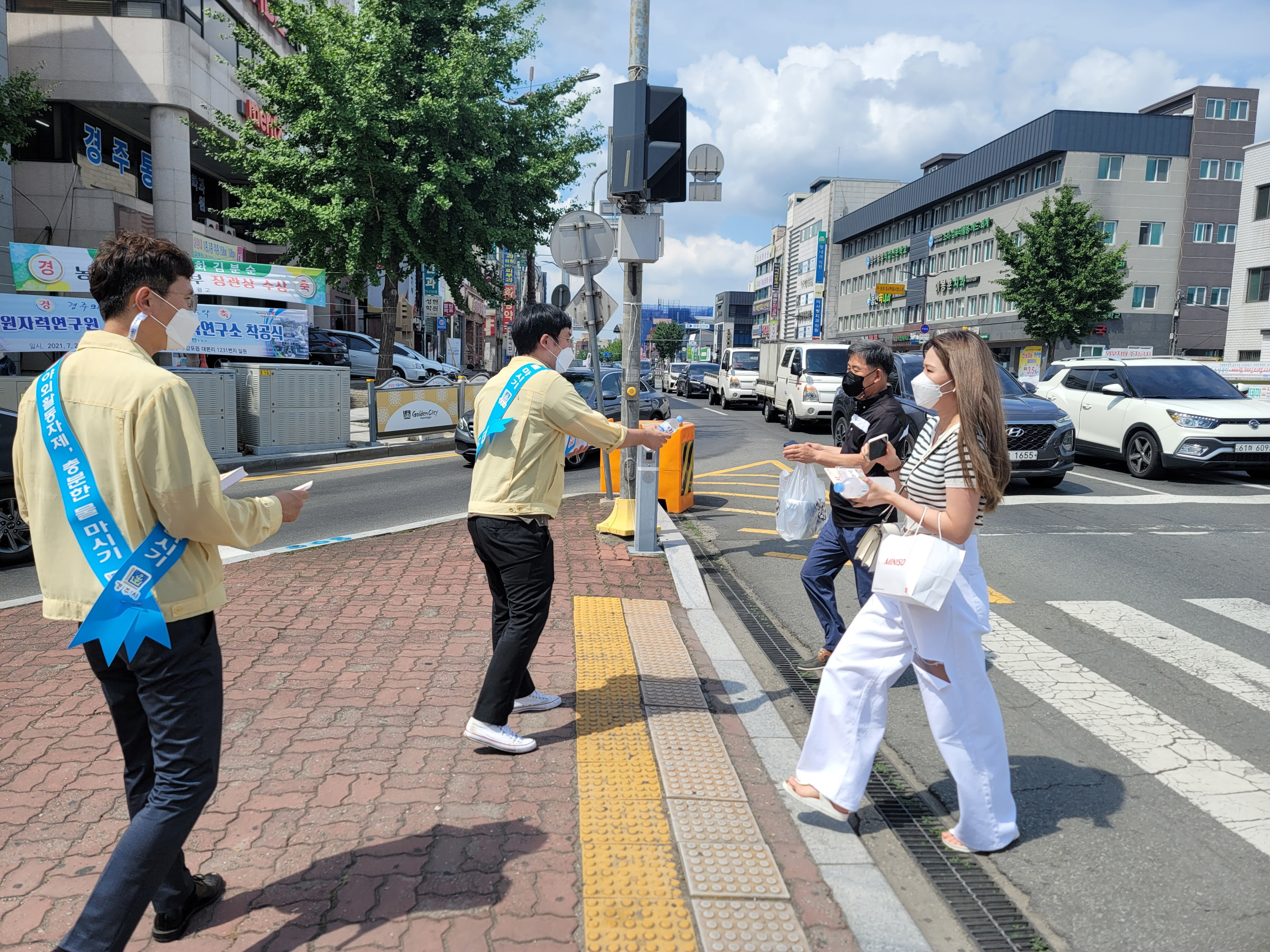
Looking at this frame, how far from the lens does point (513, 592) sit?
3721 mm

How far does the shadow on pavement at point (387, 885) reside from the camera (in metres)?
2.61

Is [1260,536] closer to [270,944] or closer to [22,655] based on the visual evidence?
[270,944]

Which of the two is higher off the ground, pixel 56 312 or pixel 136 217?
pixel 136 217

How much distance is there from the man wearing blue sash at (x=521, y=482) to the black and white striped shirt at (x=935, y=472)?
3.54 feet

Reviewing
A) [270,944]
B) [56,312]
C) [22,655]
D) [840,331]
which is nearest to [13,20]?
[56,312]

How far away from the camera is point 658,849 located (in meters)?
3.06

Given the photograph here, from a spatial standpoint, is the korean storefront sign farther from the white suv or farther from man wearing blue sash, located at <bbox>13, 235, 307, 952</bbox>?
man wearing blue sash, located at <bbox>13, 235, 307, 952</bbox>

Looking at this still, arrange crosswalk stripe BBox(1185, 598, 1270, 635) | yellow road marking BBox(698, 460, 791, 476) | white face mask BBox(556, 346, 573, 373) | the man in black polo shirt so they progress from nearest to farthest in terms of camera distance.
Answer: the man in black polo shirt
white face mask BBox(556, 346, 573, 373)
crosswalk stripe BBox(1185, 598, 1270, 635)
yellow road marking BBox(698, 460, 791, 476)

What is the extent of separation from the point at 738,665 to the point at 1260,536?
675 centimetres

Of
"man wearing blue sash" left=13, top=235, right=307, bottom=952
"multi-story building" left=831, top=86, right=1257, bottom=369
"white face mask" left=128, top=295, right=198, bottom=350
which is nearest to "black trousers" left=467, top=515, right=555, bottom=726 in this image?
"man wearing blue sash" left=13, top=235, right=307, bottom=952

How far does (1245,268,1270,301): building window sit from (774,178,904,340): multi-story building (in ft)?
188

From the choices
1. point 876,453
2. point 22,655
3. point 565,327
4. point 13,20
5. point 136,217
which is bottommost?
point 22,655

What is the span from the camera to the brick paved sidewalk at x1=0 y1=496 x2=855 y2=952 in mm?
2639

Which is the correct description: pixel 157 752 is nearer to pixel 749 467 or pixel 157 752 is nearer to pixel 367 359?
pixel 749 467
